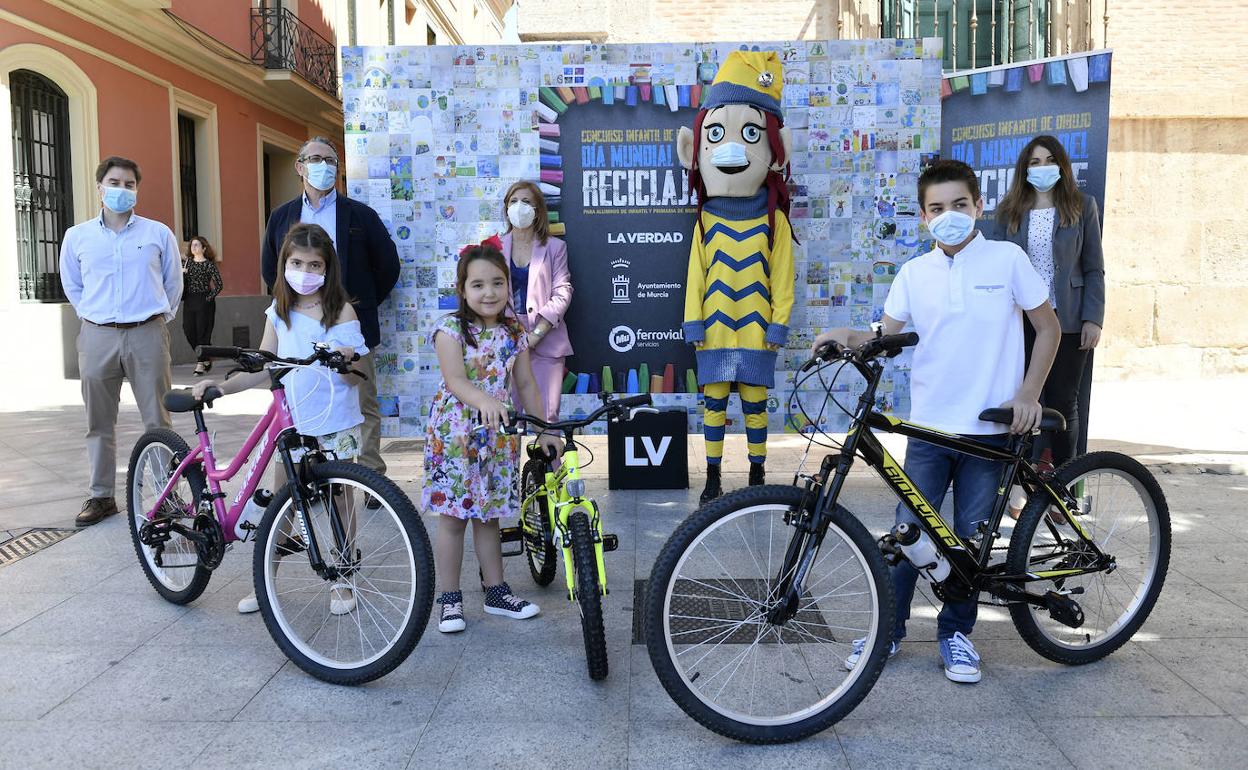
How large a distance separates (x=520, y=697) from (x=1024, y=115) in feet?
15.1

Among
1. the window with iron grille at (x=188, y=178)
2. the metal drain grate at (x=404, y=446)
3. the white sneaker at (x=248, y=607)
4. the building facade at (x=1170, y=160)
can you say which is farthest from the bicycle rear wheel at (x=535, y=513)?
the window with iron grille at (x=188, y=178)

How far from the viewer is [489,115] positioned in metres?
6.14

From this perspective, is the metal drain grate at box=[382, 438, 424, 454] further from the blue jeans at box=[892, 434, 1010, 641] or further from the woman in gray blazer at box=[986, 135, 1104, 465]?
the blue jeans at box=[892, 434, 1010, 641]

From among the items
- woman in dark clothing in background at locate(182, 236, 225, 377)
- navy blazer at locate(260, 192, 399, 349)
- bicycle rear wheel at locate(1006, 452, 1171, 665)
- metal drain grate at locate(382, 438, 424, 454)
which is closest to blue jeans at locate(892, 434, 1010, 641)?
bicycle rear wheel at locate(1006, 452, 1171, 665)

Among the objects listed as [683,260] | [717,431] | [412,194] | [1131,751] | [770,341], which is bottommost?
[1131,751]

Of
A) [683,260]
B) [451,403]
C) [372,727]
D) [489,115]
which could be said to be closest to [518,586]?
[451,403]

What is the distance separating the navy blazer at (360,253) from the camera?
565cm

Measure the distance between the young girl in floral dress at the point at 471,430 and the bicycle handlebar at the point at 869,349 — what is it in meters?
1.27

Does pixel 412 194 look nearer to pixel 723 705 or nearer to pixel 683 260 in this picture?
pixel 683 260

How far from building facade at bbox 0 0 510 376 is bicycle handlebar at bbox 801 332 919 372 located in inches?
484

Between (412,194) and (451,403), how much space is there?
2458 mm

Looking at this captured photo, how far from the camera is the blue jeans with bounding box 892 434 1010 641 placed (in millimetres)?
3615

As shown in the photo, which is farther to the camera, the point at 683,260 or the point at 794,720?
the point at 683,260

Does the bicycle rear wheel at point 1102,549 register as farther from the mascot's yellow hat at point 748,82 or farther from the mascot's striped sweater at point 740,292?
the mascot's yellow hat at point 748,82
